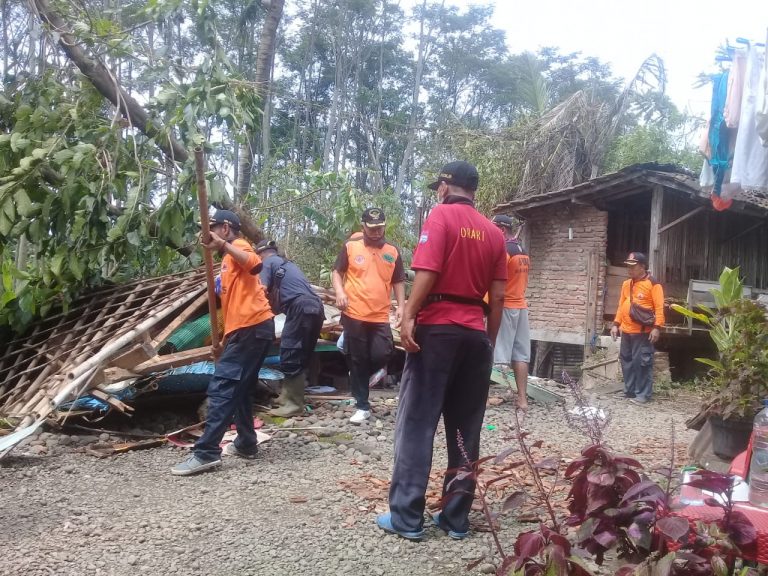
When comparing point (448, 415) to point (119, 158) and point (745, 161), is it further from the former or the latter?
point (119, 158)

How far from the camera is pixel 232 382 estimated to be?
15.8 feet

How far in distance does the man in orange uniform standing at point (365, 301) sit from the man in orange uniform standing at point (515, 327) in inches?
49.5

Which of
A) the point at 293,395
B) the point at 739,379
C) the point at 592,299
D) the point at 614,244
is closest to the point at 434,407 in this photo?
the point at 739,379

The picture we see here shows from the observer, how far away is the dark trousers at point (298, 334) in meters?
6.39

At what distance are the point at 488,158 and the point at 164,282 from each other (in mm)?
12511

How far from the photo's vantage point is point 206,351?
6465 millimetres

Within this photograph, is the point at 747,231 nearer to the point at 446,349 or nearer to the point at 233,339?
the point at 233,339

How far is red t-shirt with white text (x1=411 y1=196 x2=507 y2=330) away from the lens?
342cm

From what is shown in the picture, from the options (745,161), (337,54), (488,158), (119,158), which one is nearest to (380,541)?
(745,161)

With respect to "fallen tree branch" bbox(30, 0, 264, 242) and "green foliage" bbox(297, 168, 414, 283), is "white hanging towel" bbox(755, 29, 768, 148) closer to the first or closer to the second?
"fallen tree branch" bbox(30, 0, 264, 242)

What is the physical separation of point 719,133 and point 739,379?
168 cm

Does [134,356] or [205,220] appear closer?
[205,220]

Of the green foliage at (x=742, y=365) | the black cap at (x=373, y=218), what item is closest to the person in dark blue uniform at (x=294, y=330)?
the black cap at (x=373, y=218)

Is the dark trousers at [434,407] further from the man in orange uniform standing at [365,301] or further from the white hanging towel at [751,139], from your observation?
the man in orange uniform standing at [365,301]
